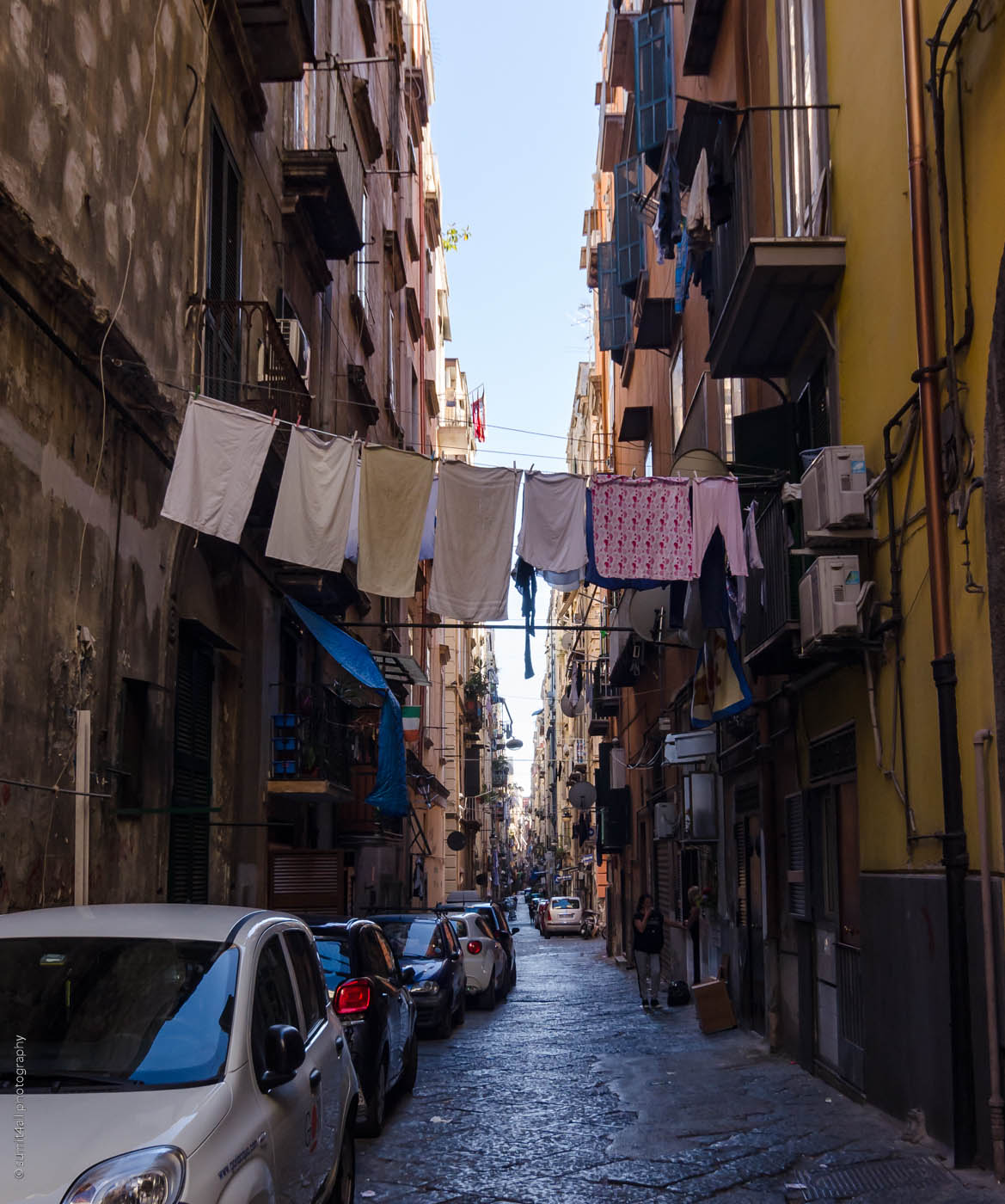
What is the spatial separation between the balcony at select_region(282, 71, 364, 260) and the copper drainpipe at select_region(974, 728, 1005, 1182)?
1278 cm

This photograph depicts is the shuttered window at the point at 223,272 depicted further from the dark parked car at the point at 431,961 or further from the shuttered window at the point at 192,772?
the dark parked car at the point at 431,961

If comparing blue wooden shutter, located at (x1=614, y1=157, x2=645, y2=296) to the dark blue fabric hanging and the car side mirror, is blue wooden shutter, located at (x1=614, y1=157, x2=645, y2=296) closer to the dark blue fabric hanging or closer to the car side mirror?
the dark blue fabric hanging

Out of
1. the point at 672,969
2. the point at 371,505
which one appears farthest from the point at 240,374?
the point at 672,969

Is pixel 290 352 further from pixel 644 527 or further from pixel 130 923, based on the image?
pixel 130 923

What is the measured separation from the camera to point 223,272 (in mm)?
14602

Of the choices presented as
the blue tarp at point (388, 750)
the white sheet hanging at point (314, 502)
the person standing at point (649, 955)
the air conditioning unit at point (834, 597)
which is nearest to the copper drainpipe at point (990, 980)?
the air conditioning unit at point (834, 597)

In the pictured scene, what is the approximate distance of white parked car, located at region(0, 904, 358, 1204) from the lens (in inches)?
167

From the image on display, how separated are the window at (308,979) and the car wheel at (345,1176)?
2.18ft

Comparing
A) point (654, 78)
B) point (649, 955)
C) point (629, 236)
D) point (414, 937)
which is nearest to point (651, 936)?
point (649, 955)

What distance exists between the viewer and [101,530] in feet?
33.2

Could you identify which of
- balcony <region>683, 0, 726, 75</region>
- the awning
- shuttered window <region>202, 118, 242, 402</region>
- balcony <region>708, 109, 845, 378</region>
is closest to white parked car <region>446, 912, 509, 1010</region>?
the awning

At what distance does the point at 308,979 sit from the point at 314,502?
5514mm

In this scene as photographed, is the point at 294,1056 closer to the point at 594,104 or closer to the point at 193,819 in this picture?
the point at 193,819

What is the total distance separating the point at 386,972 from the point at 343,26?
1813 centimetres
